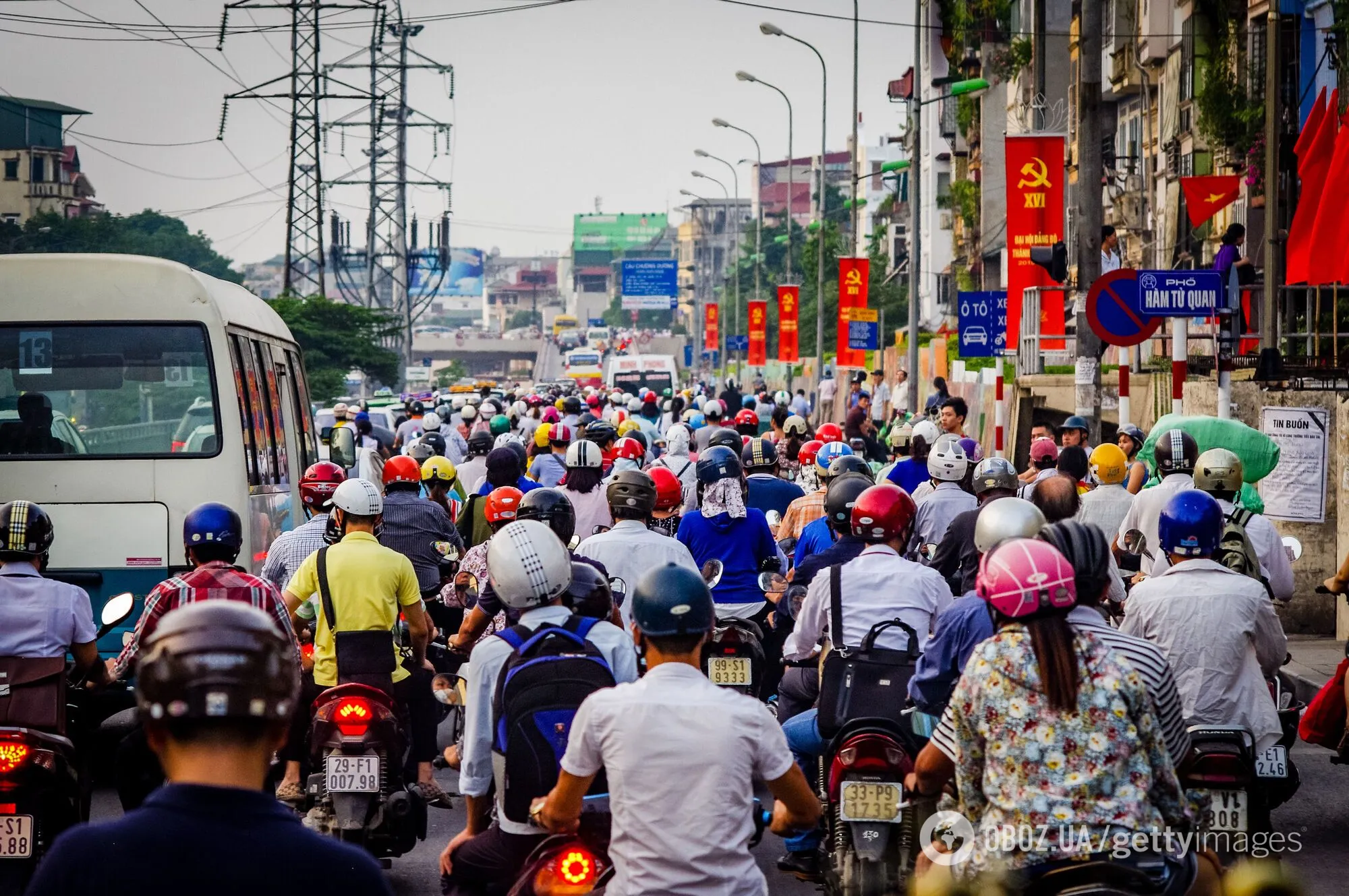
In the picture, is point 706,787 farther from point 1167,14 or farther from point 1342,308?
point 1167,14

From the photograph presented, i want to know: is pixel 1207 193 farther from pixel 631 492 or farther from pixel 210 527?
pixel 210 527

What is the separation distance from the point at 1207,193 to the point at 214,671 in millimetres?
22487

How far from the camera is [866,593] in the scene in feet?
22.6

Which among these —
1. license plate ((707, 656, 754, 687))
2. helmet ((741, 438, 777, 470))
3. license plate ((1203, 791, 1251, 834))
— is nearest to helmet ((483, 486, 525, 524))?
license plate ((707, 656, 754, 687))

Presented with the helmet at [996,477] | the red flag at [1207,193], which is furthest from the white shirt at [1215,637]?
the red flag at [1207,193]

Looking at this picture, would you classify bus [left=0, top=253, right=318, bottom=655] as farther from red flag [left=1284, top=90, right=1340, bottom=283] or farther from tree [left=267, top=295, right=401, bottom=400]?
tree [left=267, top=295, right=401, bottom=400]

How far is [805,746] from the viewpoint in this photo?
7121mm

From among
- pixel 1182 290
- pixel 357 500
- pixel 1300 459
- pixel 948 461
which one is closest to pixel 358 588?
pixel 357 500

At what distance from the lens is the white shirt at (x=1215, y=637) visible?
20.6 feet

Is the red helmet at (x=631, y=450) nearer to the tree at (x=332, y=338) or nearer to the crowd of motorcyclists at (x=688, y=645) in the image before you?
the crowd of motorcyclists at (x=688, y=645)

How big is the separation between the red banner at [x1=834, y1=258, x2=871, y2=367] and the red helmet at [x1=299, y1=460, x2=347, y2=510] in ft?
88.2

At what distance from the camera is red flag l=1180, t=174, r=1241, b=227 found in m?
23.4

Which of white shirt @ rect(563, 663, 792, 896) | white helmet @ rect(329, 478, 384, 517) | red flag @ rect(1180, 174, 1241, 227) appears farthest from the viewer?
red flag @ rect(1180, 174, 1241, 227)

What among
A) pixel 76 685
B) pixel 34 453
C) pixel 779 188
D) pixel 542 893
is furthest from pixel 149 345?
pixel 779 188
